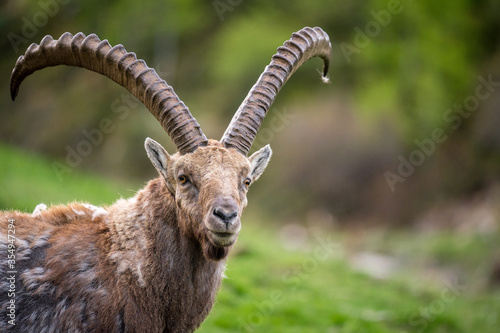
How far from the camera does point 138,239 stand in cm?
606

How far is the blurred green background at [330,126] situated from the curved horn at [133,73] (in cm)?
874

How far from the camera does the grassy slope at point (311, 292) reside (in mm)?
11016

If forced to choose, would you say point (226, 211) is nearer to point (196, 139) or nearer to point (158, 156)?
point (196, 139)

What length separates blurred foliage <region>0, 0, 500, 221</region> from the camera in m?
25.6

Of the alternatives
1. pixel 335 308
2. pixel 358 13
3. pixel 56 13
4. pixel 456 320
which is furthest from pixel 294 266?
pixel 56 13

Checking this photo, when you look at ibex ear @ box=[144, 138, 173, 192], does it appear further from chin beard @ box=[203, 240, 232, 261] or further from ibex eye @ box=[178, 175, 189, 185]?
chin beard @ box=[203, 240, 232, 261]

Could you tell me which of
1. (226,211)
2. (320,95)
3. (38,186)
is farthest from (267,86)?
(320,95)

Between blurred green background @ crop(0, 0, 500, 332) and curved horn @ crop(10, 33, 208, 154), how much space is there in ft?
28.7

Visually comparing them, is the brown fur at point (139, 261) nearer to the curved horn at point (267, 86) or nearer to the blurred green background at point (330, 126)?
the curved horn at point (267, 86)

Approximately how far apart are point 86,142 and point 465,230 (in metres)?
21.5

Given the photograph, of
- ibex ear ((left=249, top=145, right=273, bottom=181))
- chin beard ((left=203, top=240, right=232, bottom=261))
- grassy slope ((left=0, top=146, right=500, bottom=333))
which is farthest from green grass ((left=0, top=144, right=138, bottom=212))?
chin beard ((left=203, top=240, right=232, bottom=261))

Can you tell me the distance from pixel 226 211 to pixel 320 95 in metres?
23.7

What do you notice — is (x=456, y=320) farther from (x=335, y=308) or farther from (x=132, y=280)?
(x=132, y=280)

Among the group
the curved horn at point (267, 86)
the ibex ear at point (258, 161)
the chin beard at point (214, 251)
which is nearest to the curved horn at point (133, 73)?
the curved horn at point (267, 86)
